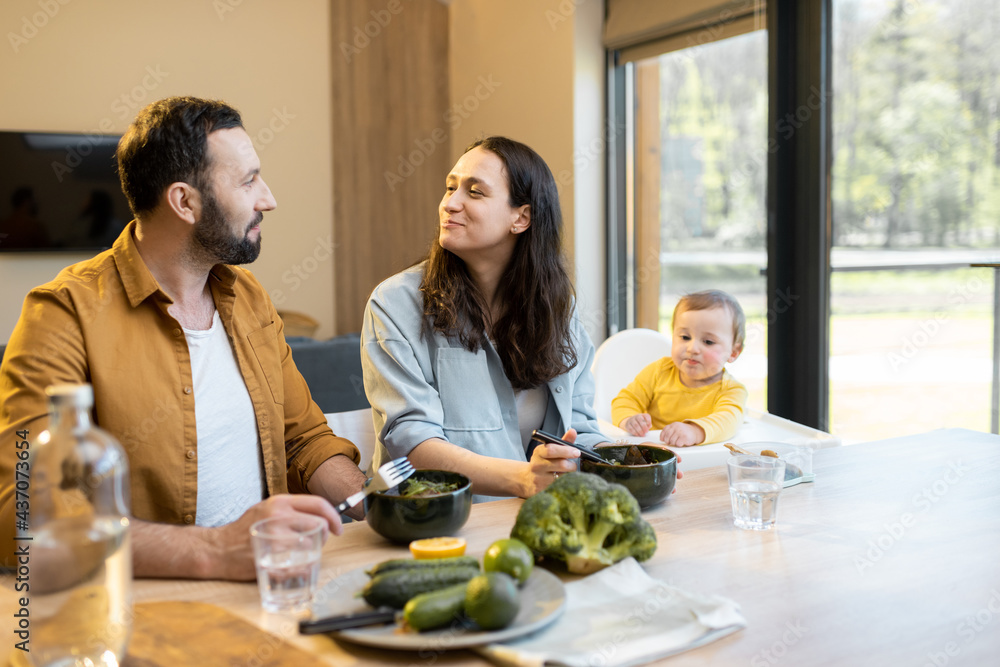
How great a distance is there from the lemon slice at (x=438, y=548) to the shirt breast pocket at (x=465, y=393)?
640 mm

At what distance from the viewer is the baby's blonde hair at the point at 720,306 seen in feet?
7.81

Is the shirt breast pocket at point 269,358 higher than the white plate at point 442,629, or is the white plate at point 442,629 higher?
the shirt breast pocket at point 269,358

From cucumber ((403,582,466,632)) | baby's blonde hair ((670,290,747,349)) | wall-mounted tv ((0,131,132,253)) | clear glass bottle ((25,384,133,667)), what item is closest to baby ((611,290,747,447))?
baby's blonde hair ((670,290,747,349))

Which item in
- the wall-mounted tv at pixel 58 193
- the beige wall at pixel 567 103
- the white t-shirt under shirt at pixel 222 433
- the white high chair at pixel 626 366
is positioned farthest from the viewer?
the wall-mounted tv at pixel 58 193

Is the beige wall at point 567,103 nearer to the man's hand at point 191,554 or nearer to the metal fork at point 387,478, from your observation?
the metal fork at point 387,478

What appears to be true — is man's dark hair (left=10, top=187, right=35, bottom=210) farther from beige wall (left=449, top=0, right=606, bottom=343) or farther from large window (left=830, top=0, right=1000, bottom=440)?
large window (left=830, top=0, right=1000, bottom=440)

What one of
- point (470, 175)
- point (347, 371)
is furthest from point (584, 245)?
point (470, 175)

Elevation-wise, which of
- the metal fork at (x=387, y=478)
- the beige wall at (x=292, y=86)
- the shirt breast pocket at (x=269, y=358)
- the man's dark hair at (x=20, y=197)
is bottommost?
the metal fork at (x=387, y=478)

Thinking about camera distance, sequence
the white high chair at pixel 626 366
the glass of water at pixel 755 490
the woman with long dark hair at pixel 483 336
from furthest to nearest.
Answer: the white high chair at pixel 626 366
the woman with long dark hair at pixel 483 336
the glass of water at pixel 755 490

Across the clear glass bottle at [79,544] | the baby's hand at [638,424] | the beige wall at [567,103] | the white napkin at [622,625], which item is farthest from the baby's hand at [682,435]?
the beige wall at [567,103]

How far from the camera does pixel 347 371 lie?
148 inches

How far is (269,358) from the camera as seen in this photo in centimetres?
170

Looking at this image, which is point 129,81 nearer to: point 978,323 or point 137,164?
point 137,164

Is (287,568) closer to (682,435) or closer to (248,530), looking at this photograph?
(248,530)
